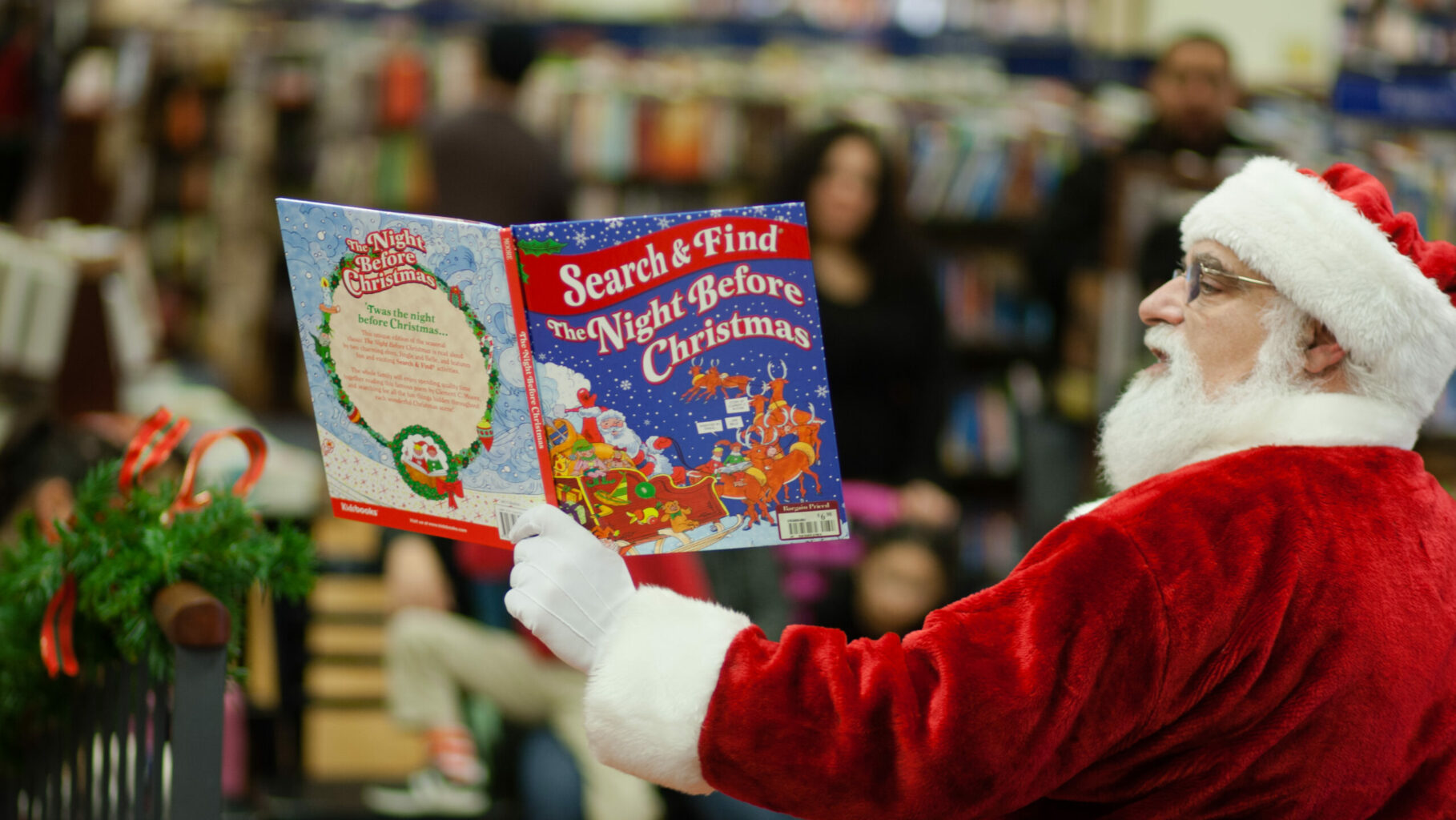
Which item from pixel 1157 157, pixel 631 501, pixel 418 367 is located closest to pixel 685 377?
pixel 631 501

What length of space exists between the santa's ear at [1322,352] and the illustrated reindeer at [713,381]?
0.53 meters

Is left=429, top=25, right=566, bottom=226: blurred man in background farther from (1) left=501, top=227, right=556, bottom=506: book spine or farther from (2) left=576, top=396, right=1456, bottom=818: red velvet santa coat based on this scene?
(2) left=576, top=396, right=1456, bottom=818: red velvet santa coat

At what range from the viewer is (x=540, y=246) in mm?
1247

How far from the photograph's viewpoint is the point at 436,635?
301cm

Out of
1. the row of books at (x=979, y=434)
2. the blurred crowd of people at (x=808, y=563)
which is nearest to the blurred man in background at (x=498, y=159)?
the blurred crowd of people at (x=808, y=563)

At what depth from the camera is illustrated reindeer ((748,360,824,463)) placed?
1.27 metres

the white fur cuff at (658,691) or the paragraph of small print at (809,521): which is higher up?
the paragraph of small print at (809,521)

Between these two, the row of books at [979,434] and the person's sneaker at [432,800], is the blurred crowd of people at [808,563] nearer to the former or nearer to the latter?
the person's sneaker at [432,800]

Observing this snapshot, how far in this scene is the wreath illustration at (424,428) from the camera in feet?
4.20

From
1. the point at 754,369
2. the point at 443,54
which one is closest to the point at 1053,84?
the point at 443,54

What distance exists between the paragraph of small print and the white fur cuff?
0.37 feet

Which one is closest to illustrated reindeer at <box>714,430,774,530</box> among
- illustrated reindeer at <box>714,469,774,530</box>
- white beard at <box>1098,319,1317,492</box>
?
illustrated reindeer at <box>714,469,774,530</box>

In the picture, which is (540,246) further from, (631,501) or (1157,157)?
(1157,157)

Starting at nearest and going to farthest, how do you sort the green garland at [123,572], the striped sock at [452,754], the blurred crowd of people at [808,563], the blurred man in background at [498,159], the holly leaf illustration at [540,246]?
1. the holly leaf illustration at [540,246]
2. the green garland at [123,572]
3. the blurred crowd of people at [808,563]
4. the striped sock at [452,754]
5. the blurred man in background at [498,159]
